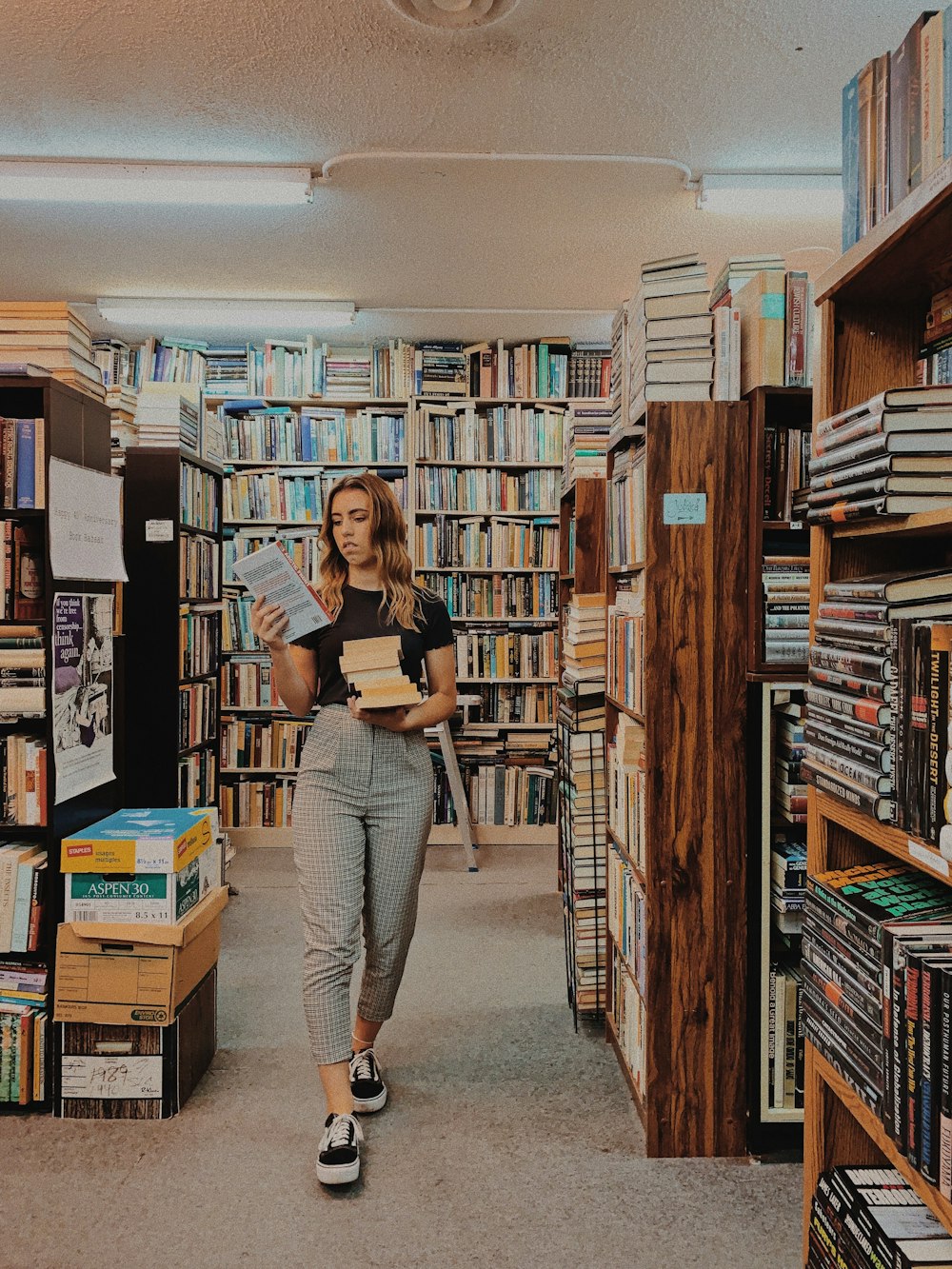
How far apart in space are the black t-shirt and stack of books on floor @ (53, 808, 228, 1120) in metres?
0.58

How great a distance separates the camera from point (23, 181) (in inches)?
127

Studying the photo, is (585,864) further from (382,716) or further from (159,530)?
(159,530)

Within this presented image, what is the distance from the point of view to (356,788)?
2154 millimetres

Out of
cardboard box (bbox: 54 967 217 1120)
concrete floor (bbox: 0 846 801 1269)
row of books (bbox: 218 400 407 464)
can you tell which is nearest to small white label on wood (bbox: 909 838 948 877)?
concrete floor (bbox: 0 846 801 1269)

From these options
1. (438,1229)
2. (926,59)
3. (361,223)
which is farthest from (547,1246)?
(361,223)

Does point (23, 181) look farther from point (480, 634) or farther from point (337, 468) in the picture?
point (480, 634)

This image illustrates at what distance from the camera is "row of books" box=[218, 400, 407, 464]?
17.2 ft

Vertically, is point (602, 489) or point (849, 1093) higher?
point (602, 489)

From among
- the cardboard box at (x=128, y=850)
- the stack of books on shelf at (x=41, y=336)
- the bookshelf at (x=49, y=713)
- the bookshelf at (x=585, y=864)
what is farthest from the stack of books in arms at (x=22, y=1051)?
the stack of books on shelf at (x=41, y=336)

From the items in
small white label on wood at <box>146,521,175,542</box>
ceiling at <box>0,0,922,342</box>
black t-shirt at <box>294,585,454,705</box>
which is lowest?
black t-shirt at <box>294,585,454,705</box>

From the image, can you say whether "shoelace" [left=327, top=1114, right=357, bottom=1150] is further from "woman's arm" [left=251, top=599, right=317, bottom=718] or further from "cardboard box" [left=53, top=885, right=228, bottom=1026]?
"woman's arm" [left=251, top=599, right=317, bottom=718]

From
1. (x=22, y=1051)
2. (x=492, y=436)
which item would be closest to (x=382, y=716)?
(x=22, y=1051)

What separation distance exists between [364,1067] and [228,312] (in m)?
3.72

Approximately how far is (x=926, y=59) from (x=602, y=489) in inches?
80.2
